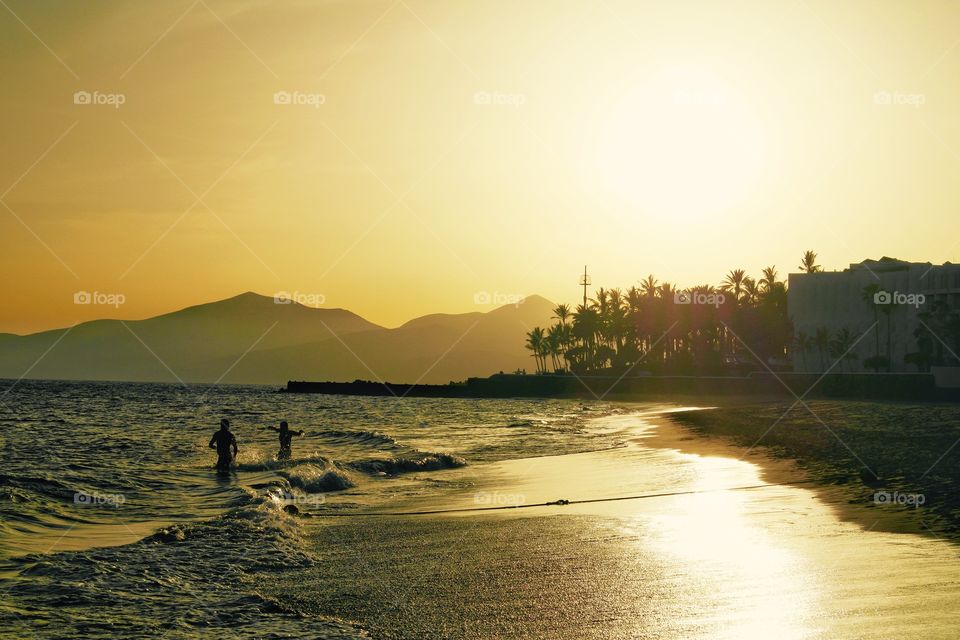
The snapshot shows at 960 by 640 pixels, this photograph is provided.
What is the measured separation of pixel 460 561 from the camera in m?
11.0

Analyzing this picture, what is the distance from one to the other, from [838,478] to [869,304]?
82391 mm

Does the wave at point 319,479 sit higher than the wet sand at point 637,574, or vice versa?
the wet sand at point 637,574

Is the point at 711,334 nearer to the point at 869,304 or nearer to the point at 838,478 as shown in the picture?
the point at 869,304

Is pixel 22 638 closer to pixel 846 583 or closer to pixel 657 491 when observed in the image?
pixel 846 583

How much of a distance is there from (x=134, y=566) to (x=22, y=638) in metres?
3.19

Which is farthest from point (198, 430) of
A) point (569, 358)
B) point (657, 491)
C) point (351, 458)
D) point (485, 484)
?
point (569, 358)

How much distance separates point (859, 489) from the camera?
16.4 metres

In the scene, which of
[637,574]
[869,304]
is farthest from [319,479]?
[869,304]

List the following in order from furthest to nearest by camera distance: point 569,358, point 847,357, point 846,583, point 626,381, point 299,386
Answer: point 299,386
point 569,358
point 626,381
point 847,357
point 846,583

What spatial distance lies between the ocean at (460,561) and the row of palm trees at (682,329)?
9803 centimetres

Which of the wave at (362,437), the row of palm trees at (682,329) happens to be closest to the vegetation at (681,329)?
the row of palm trees at (682,329)

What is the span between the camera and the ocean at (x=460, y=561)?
318 inches

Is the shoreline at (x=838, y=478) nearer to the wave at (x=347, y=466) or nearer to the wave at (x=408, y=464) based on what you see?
the wave at (x=408, y=464)

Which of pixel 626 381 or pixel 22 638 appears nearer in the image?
pixel 22 638
